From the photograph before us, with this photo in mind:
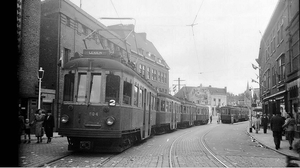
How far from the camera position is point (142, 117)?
1362 cm

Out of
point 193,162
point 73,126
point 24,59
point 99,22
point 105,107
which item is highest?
point 99,22

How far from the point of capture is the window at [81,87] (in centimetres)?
997

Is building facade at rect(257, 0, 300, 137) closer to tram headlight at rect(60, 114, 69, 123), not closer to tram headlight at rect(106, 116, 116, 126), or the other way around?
tram headlight at rect(106, 116, 116, 126)

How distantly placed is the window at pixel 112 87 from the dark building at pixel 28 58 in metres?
10.4

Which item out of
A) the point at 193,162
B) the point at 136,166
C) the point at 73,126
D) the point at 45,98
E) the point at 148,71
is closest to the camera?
the point at 136,166

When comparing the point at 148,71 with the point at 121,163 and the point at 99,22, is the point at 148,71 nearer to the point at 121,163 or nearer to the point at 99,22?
the point at 99,22

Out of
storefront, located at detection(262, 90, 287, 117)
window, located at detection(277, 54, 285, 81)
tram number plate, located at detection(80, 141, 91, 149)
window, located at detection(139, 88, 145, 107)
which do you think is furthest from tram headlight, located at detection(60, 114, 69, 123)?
window, located at detection(277, 54, 285, 81)

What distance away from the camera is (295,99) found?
53.8 feet

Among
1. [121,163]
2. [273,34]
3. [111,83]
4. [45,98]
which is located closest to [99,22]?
[45,98]

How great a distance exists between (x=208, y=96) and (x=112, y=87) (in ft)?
287

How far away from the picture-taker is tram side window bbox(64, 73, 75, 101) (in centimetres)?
1007

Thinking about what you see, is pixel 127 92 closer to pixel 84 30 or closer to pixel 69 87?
pixel 69 87

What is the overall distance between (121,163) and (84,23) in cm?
1950

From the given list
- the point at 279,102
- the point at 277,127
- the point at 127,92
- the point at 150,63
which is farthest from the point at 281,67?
the point at 150,63
